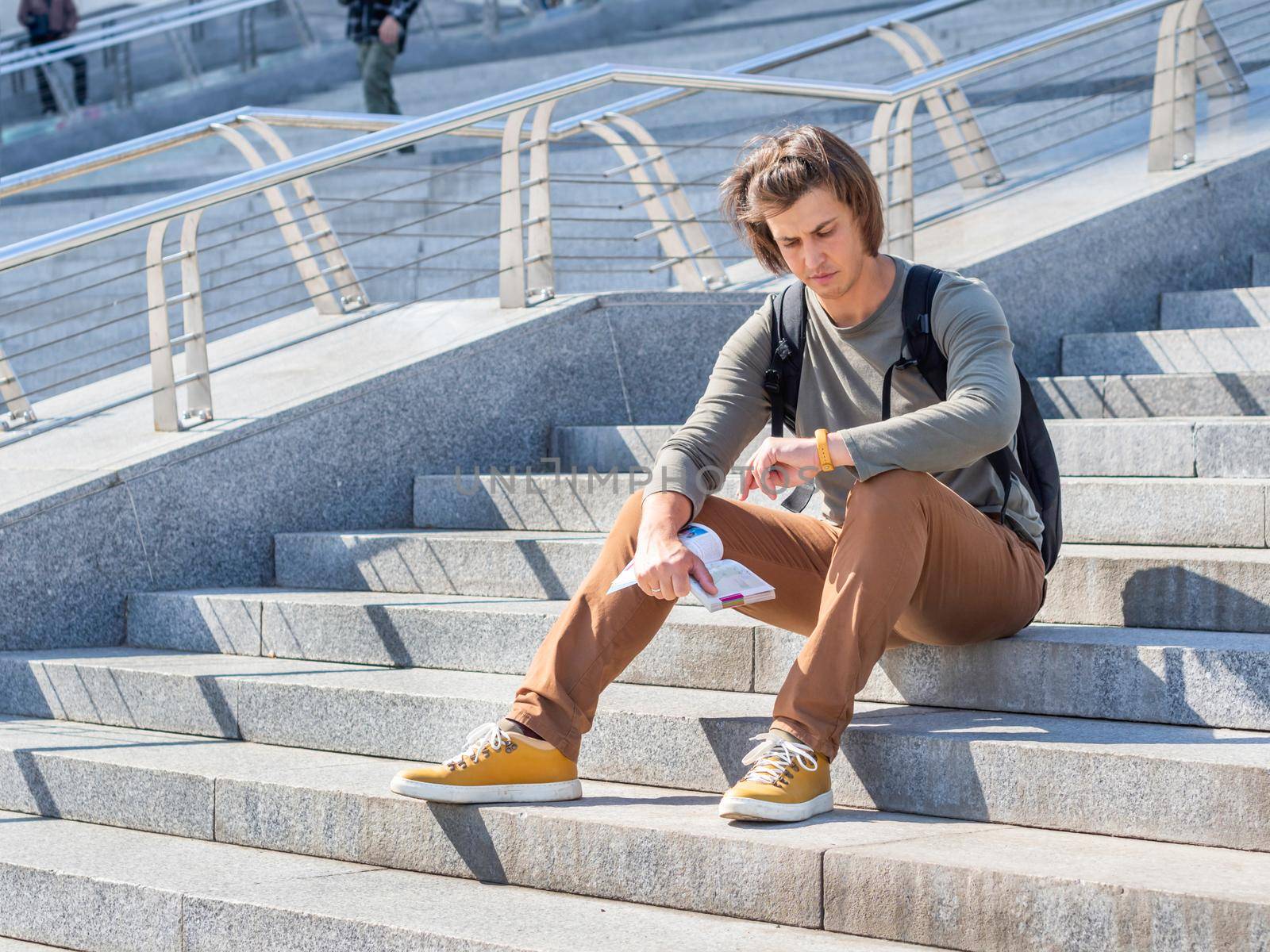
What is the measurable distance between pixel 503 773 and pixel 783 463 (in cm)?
84

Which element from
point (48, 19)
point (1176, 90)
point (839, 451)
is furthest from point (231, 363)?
point (48, 19)

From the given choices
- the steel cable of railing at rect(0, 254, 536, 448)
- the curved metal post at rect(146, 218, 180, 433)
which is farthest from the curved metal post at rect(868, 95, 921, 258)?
the curved metal post at rect(146, 218, 180, 433)

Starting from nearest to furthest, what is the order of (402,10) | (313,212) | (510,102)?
(510,102) → (313,212) → (402,10)

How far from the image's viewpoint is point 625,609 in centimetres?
338

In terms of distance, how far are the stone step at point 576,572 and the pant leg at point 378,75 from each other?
6.38m

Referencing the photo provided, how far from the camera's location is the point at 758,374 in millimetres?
3678

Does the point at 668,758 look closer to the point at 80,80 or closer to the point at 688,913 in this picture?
the point at 688,913

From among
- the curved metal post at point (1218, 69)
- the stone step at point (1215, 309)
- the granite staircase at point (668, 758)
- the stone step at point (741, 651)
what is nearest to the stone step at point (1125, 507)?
the granite staircase at point (668, 758)

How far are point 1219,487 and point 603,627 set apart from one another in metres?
1.65

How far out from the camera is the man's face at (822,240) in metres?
3.35

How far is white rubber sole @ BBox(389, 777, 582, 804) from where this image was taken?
3332 millimetres

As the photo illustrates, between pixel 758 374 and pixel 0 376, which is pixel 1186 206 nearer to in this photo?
pixel 758 374

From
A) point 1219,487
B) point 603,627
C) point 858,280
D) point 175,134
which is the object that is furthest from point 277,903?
point 175,134

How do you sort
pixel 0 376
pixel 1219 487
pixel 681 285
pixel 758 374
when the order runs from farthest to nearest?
1. pixel 681 285
2. pixel 0 376
3. pixel 1219 487
4. pixel 758 374
